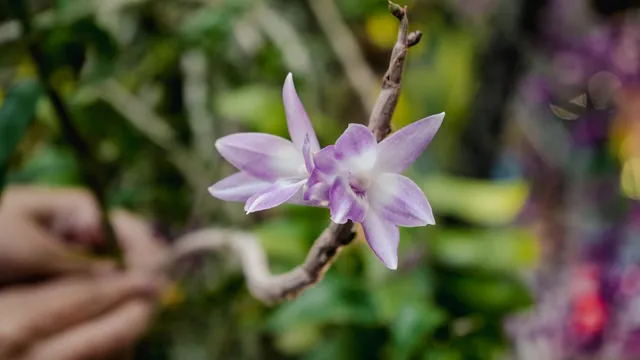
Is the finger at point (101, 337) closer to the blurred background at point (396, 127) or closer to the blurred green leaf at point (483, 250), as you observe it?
the blurred background at point (396, 127)

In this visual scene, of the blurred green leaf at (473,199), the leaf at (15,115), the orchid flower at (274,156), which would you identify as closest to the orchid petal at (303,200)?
the orchid flower at (274,156)

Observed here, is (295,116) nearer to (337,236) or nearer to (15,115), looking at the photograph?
(337,236)

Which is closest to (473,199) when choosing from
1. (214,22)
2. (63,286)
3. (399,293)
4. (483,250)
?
(483,250)

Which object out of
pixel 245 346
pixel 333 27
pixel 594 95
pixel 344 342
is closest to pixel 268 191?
pixel 344 342

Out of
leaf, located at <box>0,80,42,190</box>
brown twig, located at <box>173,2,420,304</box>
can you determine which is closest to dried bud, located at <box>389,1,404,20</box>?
brown twig, located at <box>173,2,420,304</box>

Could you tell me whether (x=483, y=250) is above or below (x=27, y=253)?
below

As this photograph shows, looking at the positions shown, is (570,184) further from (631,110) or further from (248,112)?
(248,112)

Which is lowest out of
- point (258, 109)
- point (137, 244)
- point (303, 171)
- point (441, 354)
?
point (441, 354)
